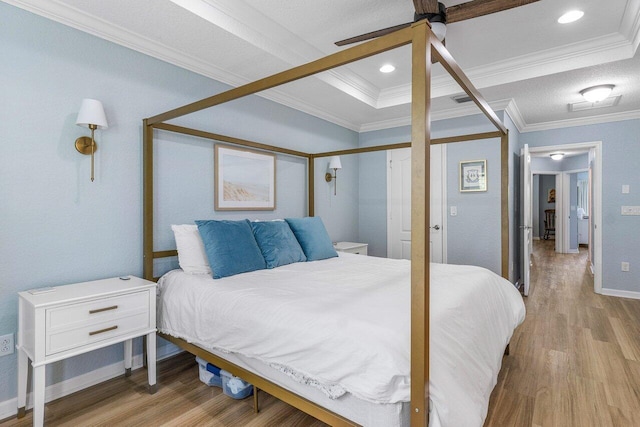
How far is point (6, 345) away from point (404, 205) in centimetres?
422

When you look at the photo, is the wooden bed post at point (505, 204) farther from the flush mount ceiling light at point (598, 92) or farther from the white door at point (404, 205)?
the white door at point (404, 205)

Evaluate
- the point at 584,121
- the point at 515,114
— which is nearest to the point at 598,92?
the point at 515,114

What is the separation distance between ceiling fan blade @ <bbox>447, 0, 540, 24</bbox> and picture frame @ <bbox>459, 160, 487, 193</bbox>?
2.50 m

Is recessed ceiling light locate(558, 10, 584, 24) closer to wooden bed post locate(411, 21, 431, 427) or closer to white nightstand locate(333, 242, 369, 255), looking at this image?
wooden bed post locate(411, 21, 431, 427)

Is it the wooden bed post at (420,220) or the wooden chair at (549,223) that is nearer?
the wooden bed post at (420,220)

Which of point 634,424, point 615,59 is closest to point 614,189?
point 615,59

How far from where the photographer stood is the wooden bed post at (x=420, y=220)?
46.5 inches

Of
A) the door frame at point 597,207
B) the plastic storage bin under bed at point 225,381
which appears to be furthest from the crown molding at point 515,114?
the plastic storage bin under bed at point 225,381

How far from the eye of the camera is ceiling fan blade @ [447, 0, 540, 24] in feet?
6.00

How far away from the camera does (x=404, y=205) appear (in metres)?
4.78

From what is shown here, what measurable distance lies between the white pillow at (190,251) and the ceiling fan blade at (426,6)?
2.13m

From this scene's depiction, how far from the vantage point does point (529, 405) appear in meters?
2.00

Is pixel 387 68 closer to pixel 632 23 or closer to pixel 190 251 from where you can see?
pixel 632 23

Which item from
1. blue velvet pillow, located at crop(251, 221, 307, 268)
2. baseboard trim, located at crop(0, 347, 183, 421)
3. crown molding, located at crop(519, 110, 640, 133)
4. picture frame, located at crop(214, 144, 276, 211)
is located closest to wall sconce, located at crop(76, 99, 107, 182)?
picture frame, located at crop(214, 144, 276, 211)
